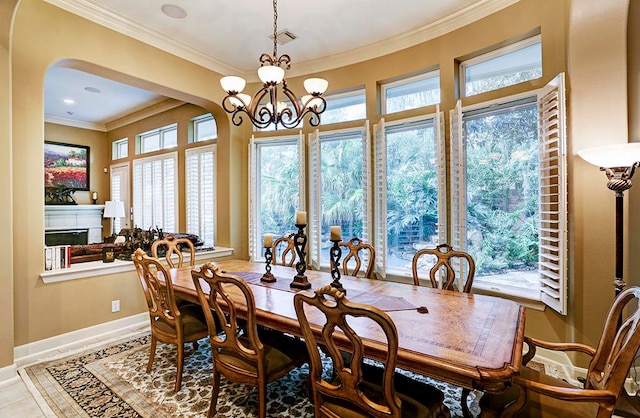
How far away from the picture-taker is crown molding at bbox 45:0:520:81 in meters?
3.19

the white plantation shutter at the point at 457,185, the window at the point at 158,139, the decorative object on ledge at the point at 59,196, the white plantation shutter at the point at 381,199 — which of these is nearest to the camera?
the white plantation shutter at the point at 457,185

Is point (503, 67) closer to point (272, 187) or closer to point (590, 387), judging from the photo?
point (590, 387)

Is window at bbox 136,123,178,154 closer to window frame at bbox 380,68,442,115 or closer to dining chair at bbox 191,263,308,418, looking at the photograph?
window frame at bbox 380,68,442,115

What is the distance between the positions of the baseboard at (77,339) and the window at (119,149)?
5.03 metres

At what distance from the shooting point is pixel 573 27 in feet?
8.58

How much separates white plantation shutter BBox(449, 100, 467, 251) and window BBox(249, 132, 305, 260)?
6.92 ft

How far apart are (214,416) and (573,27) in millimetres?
4056

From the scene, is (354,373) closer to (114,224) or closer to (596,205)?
(596,205)

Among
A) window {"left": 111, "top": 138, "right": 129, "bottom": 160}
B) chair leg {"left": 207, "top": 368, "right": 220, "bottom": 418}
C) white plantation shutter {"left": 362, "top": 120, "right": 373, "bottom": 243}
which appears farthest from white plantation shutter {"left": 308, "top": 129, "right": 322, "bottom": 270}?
window {"left": 111, "top": 138, "right": 129, "bottom": 160}

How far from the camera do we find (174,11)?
3.31 metres

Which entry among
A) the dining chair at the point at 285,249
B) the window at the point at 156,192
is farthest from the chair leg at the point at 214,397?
the window at the point at 156,192

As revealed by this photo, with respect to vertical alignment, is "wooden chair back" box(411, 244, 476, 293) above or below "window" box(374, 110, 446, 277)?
below

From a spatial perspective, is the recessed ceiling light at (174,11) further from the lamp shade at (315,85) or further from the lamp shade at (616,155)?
the lamp shade at (616,155)

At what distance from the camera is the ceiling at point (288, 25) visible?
321 cm
